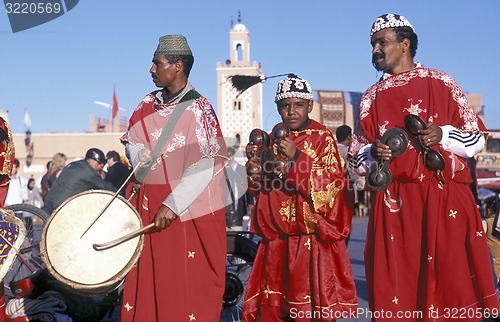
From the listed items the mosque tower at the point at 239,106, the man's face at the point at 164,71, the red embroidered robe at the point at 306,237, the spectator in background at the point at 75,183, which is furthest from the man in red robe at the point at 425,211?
the mosque tower at the point at 239,106

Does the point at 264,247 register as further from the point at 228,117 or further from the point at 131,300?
the point at 228,117

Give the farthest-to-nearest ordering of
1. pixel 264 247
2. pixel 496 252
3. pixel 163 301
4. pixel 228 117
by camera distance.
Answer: pixel 228 117, pixel 496 252, pixel 264 247, pixel 163 301

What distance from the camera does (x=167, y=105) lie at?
484cm

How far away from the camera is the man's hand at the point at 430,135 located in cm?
412

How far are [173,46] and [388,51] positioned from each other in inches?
51.2

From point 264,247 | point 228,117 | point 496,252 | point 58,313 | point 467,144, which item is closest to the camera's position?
point 467,144

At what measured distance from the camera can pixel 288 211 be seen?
16.8ft

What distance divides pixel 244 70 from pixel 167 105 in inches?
3063

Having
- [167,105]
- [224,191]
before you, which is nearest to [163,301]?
[224,191]

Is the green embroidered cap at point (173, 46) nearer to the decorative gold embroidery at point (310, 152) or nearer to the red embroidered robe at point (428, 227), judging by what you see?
the decorative gold embroidery at point (310, 152)

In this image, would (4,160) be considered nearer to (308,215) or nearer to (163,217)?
(163,217)

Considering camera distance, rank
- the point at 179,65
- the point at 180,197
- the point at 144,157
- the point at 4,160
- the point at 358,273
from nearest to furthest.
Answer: the point at 180,197 < the point at 144,157 < the point at 179,65 < the point at 4,160 < the point at 358,273

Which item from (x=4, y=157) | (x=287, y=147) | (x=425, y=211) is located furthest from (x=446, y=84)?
(x=4, y=157)

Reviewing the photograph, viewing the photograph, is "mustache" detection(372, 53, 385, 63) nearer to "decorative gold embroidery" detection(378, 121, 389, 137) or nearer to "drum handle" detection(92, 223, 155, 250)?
"decorative gold embroidery" detection(378, 121, 389, 137)
